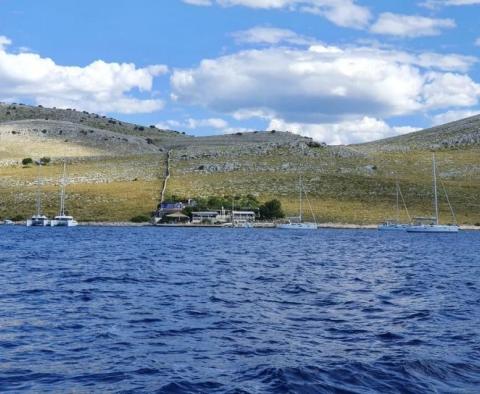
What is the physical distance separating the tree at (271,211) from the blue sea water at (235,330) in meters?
84.3

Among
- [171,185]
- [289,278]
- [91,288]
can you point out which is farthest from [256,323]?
[171,185]

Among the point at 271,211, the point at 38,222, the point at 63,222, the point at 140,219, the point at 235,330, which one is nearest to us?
the point at 235,330

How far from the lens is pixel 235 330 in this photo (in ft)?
65.1

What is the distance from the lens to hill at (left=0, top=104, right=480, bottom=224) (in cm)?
13012

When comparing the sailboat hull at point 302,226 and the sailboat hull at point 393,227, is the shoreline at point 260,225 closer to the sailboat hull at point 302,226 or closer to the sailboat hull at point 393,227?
the sailboat hull at point 302,226

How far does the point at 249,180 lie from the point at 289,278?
116767mm

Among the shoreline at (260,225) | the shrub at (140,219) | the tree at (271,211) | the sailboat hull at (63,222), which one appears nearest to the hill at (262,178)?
the tree at (271,211)

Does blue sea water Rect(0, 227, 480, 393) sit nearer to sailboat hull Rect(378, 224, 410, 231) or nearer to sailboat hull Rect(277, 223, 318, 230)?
sailboat hull Rect(378, 224, 410, 231)

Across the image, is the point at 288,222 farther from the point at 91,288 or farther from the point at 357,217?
the point at 91,288

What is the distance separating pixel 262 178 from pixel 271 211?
2995 centimetres

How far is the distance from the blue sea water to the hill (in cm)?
8971

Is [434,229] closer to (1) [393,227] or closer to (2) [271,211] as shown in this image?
(1) [393,227]

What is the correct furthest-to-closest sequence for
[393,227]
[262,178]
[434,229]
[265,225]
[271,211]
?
[262,178], [271,211], [265,225], [393,227], [434,229]

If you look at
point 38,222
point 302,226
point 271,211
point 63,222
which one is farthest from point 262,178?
point 38,222
